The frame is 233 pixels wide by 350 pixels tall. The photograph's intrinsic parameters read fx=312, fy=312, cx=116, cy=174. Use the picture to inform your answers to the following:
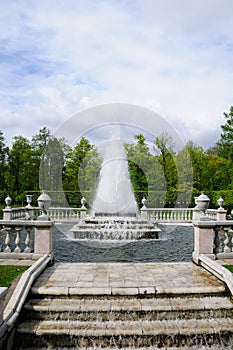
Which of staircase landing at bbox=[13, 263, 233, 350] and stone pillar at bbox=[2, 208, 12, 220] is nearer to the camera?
staircase landing at bbox=[13, 263, 233, 350]

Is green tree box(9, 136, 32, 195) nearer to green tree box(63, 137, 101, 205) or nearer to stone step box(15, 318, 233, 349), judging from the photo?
green tree box(63, 137, 101, 205)

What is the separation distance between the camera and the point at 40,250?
8.00 meters

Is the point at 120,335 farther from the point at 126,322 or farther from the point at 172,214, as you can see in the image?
the point at 172,214

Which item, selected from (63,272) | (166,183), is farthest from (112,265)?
(166,183)

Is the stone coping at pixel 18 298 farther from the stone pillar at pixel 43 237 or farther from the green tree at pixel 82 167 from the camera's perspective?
the green tree at pixel 82 167

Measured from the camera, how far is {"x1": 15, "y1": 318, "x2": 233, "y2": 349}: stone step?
4.89 m

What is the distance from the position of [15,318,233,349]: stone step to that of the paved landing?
2.23 feet

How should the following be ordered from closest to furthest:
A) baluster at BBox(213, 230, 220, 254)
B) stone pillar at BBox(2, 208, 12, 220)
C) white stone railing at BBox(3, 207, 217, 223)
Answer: baluster at BBox(213, 230, 220, 254) < stone pillar at BBox(2, 208, 12, 220) < white stone railing at BBox(3, 207, 217, 223)

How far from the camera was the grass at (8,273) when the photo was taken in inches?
244

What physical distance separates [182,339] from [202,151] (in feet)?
120

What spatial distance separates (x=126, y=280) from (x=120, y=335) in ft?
5.03

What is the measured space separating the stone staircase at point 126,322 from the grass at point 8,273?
2.57 ft

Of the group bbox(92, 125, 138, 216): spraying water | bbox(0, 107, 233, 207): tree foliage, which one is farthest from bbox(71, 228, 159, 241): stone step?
bbox(0, 107, 233, 207): tree foliage

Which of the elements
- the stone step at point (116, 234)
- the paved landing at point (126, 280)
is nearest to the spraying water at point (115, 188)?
the stone step at point (116, 234)
